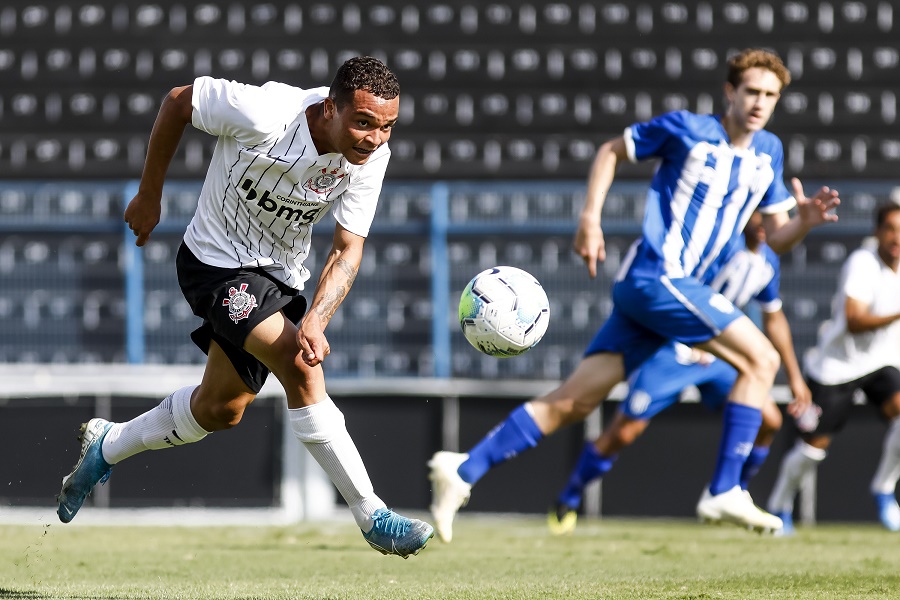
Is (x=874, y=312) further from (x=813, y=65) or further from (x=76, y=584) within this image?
(x=76, y=584)

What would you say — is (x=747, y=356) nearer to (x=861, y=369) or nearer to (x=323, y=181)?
(x=323, y=181)

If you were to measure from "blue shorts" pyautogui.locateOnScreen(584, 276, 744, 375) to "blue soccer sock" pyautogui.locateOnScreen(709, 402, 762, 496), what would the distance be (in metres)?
0.35

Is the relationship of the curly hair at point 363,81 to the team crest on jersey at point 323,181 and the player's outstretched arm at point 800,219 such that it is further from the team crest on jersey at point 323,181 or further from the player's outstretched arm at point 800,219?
the player's outstretched arm at point 800,219

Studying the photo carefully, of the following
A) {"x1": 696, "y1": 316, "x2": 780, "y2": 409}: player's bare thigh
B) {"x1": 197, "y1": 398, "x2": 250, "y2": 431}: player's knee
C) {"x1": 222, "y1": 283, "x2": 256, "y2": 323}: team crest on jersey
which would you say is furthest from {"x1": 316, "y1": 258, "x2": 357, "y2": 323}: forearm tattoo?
{"x1": 696, "y1": 316, "x2": 780, "y2": 409}: player's bare thigh

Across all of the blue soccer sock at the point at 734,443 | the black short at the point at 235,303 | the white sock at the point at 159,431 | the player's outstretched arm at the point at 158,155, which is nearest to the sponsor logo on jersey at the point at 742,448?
the blue soccer sock at the point at 734,443

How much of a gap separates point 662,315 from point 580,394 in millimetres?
559

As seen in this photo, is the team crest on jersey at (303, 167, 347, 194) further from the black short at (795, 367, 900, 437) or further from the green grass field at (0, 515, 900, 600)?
the black short at (795, 367, 900, 437)

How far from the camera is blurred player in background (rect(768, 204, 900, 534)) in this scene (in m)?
7.92

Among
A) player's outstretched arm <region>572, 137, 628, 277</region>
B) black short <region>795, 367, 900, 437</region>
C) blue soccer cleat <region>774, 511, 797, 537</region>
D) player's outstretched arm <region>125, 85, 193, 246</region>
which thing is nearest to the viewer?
player's outstretched arm <region>125, 85, 193, 246</region>

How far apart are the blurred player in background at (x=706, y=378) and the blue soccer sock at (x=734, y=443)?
1.06 metres

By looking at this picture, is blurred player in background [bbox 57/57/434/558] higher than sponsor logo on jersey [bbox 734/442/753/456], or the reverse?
blurred player in background [bbox 57/57/434/558]

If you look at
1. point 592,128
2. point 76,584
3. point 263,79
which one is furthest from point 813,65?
point 76,584

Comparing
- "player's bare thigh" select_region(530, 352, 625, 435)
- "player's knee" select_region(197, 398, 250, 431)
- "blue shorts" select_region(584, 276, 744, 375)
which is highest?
"blue shorts" select_region(584, 276, 744, 375)

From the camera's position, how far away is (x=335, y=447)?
14.1 ft
